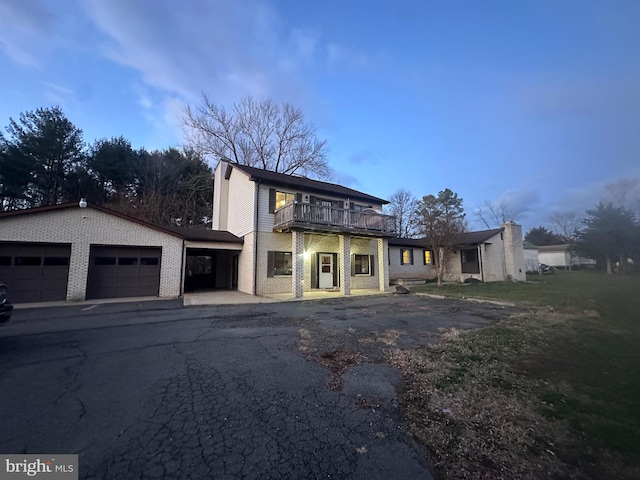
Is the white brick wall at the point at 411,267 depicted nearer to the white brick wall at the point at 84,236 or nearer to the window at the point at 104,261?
the white brick wall at the point at 84,236

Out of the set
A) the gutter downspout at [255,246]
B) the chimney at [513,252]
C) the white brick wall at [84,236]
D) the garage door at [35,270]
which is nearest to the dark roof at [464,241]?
the chimney at [513,252]

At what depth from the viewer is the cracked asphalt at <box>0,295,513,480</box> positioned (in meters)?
2.26

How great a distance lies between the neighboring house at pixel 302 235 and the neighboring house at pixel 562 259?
41.1 m

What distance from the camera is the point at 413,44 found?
46.8 feet

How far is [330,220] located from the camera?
14.7 m

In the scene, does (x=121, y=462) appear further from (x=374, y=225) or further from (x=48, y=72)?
(x=48, y=72)

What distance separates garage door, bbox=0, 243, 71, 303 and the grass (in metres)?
14.9

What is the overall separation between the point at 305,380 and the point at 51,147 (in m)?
28.7

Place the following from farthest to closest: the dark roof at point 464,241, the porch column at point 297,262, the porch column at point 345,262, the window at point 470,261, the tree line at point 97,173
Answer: the window at point 470,261 < the dark roof at point 464,241 < the tree line at point 97,173 < the porch column at point 345,262 < the porch column at point 297,262

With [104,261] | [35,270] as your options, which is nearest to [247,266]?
[104,261]

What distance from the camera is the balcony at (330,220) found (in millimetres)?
13521

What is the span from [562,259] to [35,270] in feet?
199

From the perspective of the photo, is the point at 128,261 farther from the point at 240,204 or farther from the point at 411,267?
the point at 411,267

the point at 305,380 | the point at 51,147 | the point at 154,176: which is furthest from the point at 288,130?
the point at 305,380
